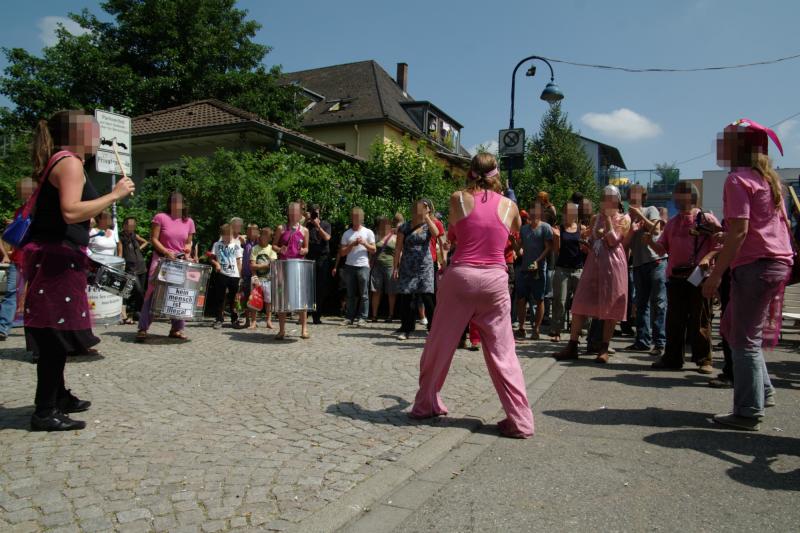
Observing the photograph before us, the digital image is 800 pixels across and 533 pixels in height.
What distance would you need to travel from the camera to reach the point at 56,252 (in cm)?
424

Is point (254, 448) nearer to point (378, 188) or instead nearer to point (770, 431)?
point (770, 431)

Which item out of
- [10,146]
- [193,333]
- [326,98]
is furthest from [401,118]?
[193,333]

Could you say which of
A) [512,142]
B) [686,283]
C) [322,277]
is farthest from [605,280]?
[512,142]

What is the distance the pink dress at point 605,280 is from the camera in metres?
7.41

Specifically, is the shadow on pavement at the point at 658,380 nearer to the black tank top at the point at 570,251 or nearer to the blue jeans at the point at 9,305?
the black tank top at the point at 570,251

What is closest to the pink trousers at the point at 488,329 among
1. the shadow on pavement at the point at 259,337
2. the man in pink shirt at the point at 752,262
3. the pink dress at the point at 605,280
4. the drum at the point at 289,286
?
the man in pink shirt at the point at 752,262

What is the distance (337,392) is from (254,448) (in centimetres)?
173

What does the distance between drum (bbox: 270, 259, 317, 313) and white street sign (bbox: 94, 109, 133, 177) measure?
2753 mm

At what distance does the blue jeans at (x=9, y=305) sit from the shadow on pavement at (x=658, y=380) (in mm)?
7711

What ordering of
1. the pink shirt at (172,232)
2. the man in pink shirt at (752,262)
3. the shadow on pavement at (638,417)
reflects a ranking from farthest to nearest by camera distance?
the pink shirt at (172,232) → the shadow on pavement at (638,417) → the man in pink shirt at (752,262)

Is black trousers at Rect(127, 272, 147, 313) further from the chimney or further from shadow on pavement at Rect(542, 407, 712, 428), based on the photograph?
the chimney

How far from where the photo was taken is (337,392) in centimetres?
564

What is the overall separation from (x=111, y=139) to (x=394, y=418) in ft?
23.1

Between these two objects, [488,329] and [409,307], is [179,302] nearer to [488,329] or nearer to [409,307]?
[409,307]
